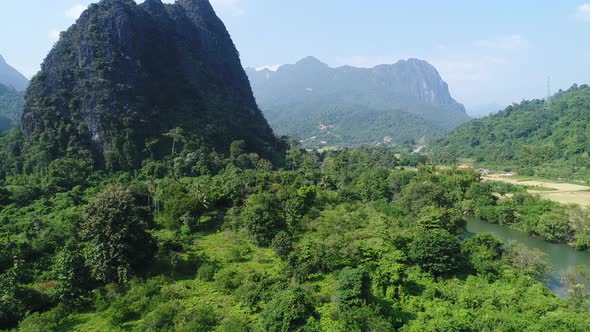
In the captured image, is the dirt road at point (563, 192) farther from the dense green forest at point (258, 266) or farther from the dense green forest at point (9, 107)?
the dense green forest at point (9, 107)

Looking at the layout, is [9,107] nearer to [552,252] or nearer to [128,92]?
[128,92]

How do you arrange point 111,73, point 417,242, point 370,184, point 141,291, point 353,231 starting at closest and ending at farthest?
point 141,291
point 417,242
point 353,231
point 370,184
point 111,73

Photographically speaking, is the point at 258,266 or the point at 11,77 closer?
the point at 258,266

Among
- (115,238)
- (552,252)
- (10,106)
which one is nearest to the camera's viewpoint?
(115,238)

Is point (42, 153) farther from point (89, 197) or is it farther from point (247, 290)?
point (247, 290)

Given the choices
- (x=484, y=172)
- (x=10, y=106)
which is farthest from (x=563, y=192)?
(x=10, y=106)

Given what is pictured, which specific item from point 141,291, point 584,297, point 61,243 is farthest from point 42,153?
point 584,297

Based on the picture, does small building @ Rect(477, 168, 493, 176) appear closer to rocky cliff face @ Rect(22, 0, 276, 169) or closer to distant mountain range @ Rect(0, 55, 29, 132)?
rocky cliff face @ Rect(22, 0, 276, 169)

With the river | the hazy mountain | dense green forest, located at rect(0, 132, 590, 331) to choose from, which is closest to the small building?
the river
